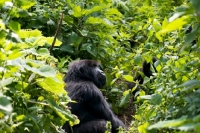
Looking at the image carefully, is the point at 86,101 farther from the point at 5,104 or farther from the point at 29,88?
the point at 5,104

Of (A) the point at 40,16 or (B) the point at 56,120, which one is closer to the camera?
(B) the point at 56,120

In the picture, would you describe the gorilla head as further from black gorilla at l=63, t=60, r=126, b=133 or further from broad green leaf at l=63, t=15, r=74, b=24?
broad green leaf at l=63, t=15, r=74, b=24

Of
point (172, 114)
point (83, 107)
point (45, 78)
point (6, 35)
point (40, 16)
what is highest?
point (6, 35)

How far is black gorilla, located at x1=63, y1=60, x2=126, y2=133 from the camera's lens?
16.3ft

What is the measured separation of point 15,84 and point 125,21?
586cm

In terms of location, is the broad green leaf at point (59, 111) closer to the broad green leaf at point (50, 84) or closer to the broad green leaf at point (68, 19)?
the broad green leaf at point (50, 84)

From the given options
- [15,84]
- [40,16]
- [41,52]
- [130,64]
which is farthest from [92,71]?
[15,84]

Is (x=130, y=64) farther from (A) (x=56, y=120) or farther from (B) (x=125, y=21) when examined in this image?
(A) (x=56, y=120)

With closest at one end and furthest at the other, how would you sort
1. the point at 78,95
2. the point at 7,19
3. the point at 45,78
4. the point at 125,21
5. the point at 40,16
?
the point at 7,19, the point at 45,78, the point at 78,95, the point at 40,16, the point at 125,21

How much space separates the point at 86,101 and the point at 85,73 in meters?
0.41

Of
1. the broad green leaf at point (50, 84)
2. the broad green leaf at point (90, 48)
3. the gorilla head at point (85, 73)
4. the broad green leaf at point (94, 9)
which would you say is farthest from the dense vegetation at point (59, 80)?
the broad green leaf at point (94, 9)

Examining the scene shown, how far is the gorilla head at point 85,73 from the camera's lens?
17.2ft

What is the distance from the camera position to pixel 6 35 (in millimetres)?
2229

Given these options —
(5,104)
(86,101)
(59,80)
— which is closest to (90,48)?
(86,101)
